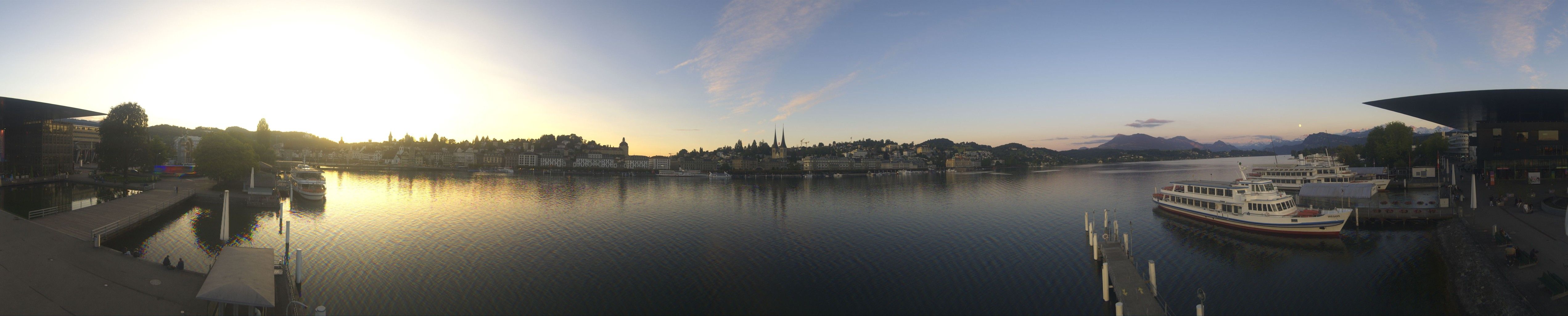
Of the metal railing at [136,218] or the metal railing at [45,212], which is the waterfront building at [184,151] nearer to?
the metal railing at [136,218]

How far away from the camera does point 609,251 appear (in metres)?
23.7

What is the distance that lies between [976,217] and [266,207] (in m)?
50.9

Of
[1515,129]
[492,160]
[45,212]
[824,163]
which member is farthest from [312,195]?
[824,163]

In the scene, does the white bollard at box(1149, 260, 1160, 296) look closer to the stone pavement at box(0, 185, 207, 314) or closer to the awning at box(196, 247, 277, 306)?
the awning at box(196, 247, 277, 306)

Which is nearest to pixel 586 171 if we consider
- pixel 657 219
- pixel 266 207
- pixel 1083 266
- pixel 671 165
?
pixel 671 165

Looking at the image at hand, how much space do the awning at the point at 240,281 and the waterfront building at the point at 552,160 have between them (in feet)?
477

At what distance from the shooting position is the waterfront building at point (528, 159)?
152875mm

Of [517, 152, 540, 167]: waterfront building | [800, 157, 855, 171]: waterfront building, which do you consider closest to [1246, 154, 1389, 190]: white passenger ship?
[800, 157, 855, 171]: waterfront building

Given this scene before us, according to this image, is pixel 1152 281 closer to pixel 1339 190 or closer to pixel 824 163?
pixel 1339 190

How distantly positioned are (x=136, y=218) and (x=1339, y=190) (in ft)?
225

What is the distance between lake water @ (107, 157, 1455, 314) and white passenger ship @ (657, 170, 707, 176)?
77.9 m

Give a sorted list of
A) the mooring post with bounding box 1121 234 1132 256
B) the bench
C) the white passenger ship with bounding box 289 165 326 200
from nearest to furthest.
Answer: the bench < the mooring post with bounding box 1121 234 1132 256 < the white passenger ship with bounding box 289 165 326 200

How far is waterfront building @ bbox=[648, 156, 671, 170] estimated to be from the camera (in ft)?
500

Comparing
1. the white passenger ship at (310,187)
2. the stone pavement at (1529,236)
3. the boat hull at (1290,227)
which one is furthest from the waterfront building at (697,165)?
the stone pavement at (1529,236)
